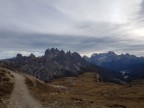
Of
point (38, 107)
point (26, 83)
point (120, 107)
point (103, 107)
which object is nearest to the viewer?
point (38, 107)

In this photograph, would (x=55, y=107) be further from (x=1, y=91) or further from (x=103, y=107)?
(x=1, y=91)

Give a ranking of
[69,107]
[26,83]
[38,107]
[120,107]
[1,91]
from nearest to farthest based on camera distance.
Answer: [38,107], [69,107], [120,107], [1,91], [26,83]

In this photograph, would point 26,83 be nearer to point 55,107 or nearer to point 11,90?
point 11,90

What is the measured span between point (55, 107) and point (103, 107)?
10540mm

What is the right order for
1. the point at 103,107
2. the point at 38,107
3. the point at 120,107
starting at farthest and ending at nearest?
the point at 120,107, the point at 103,107, the point at 38,107

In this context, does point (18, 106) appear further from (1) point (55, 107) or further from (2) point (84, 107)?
(2) point (84, 107)

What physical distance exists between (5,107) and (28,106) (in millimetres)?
4024

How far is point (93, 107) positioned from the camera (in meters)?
56.4

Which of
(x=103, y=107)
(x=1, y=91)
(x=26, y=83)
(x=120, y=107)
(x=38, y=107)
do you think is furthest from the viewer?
(x=26, y=83)

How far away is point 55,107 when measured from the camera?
53.0m

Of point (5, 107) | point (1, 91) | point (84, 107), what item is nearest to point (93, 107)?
point (84, 107)

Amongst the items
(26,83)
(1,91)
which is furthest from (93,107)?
(26,83)

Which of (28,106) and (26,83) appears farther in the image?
(26,83)

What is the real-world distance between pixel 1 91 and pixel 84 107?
30.2 m
